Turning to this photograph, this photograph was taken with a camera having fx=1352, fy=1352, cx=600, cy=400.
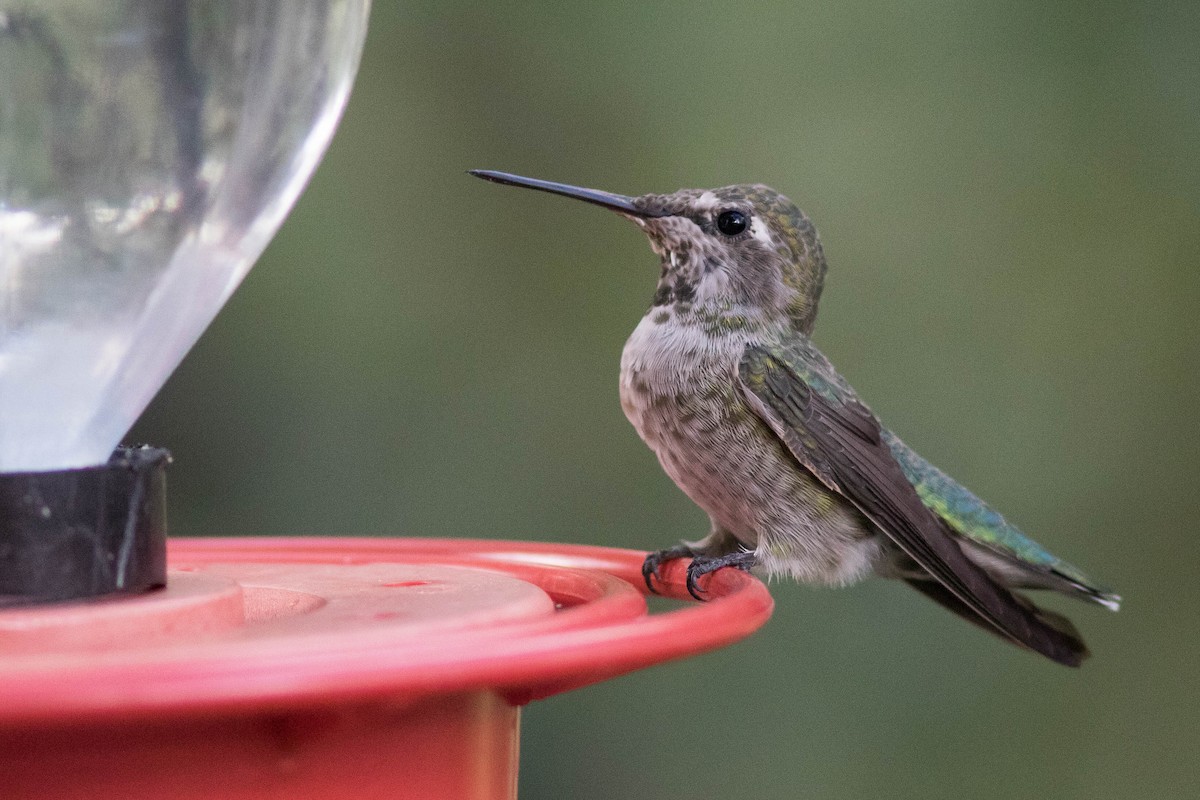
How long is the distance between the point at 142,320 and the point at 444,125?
9.88 ft

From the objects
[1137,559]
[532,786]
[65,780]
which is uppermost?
[65,780]

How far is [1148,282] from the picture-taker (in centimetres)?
442

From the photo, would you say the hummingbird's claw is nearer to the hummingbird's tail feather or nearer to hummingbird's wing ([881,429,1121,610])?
the hummingbird's tail feather

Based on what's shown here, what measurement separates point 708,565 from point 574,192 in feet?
2.62

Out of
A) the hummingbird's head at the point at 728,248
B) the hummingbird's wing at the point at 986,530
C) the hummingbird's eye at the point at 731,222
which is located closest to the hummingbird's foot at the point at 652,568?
→ the hummingbird's head at the point at 728,248

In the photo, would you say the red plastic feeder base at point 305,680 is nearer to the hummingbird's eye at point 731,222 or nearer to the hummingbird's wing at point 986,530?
the hummingbird's eye at point 731,222

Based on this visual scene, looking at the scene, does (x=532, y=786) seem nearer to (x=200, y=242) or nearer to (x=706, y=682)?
(x=706, y=682)

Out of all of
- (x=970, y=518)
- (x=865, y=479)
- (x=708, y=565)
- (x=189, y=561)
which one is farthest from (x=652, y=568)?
(x=970, y=518)

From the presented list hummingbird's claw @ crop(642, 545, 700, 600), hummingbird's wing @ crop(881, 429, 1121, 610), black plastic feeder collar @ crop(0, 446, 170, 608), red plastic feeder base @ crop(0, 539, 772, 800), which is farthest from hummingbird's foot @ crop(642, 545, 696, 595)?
hummingbird's wing @ crop(881, 429, 1121, 610)

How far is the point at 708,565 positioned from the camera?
253 centimetres

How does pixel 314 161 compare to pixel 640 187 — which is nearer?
pixel 314 161

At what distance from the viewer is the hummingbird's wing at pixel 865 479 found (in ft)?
9.13

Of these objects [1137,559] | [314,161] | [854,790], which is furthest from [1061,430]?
[314,161]

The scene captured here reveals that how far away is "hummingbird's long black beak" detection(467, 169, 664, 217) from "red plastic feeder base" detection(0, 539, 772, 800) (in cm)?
120
